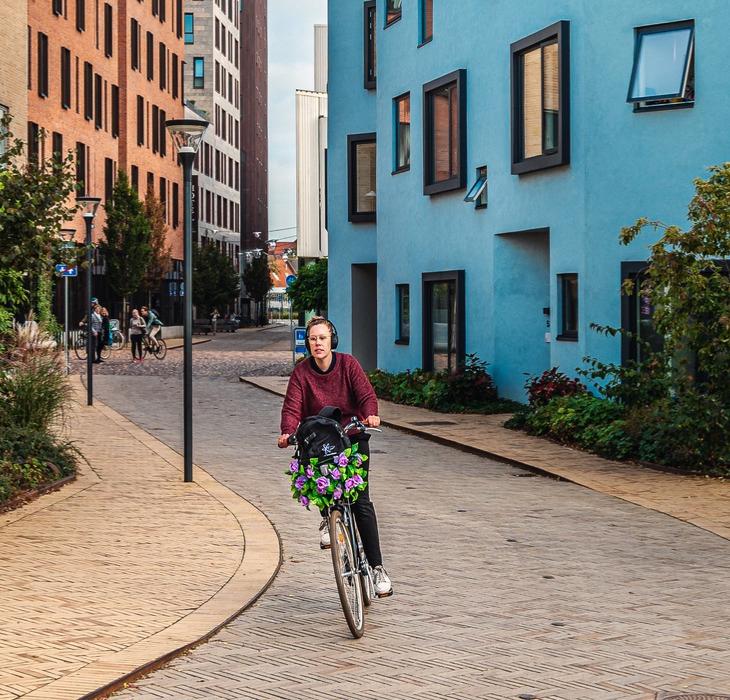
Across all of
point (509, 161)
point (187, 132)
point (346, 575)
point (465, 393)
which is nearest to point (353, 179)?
point (509, 161)

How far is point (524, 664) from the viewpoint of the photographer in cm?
633

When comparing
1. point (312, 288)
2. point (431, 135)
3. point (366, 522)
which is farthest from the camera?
point (312, 288)

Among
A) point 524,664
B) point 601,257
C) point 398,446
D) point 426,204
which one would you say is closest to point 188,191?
point 398,446

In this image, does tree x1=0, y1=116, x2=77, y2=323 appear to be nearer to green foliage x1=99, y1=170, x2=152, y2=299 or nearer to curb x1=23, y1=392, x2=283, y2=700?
curb x1=23, y1=392, x2=283, y2=700

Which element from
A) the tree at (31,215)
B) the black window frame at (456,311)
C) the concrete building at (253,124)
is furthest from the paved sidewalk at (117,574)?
the concrete building at (253,124)

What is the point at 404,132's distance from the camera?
26594mm

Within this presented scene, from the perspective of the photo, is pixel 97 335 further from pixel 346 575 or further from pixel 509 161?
pixel 346 575

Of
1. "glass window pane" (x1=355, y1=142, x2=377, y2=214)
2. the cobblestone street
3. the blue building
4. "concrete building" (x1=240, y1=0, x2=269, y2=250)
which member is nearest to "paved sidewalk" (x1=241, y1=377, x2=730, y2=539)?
the cobblestone street

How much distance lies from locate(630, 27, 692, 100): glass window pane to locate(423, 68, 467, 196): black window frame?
532 cm

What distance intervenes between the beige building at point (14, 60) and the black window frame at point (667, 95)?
11790 millimetres

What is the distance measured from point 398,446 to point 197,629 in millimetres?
10323

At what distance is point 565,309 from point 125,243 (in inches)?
1460

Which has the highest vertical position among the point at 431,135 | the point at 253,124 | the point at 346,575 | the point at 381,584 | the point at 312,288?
the point at 253,124

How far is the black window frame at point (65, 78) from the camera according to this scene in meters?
49.8
